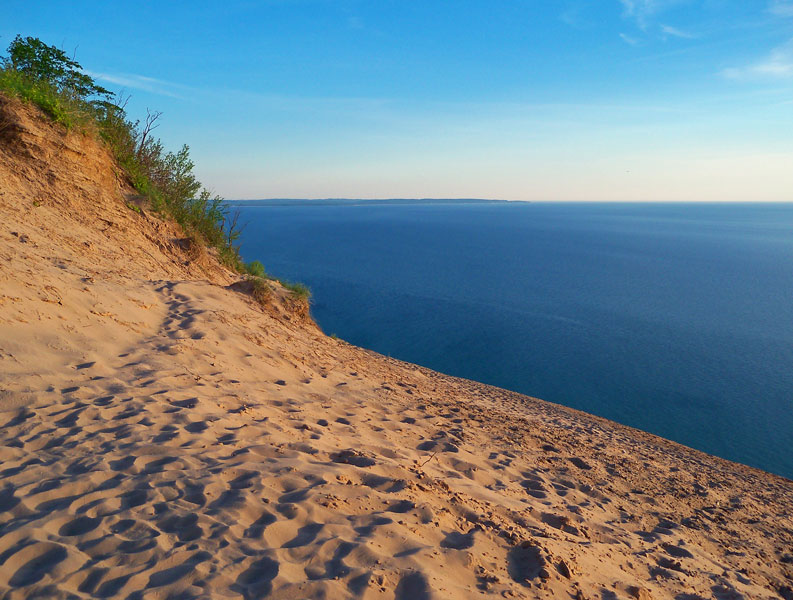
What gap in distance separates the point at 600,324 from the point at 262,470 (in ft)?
99.3

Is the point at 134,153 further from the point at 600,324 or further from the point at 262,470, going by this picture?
the point at 600,324

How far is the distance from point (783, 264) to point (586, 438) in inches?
2353

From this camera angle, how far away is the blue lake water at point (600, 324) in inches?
776

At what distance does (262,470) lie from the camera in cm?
409

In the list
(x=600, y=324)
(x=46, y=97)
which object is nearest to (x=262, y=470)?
(x=46, y=97)

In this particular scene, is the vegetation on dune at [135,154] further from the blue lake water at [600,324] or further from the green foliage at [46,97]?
the blue lake water at [600,324]

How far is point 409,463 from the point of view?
202 inches

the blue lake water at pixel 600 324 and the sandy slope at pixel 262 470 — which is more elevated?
the sandy slope at pixel 262 470

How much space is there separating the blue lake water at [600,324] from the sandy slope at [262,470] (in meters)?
11.4

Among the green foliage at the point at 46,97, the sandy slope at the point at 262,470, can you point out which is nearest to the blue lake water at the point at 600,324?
the sandy slope at the point at 262,470

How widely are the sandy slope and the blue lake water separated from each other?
1139 centimetres

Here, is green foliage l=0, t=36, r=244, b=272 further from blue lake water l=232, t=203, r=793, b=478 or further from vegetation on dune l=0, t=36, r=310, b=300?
blue lake water l=232, t=203, r=793, b=478

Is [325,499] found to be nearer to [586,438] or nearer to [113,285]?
[113,285]

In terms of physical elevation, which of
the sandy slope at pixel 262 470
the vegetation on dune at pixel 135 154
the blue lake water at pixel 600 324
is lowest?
the blue lake water at pixel 600 324
